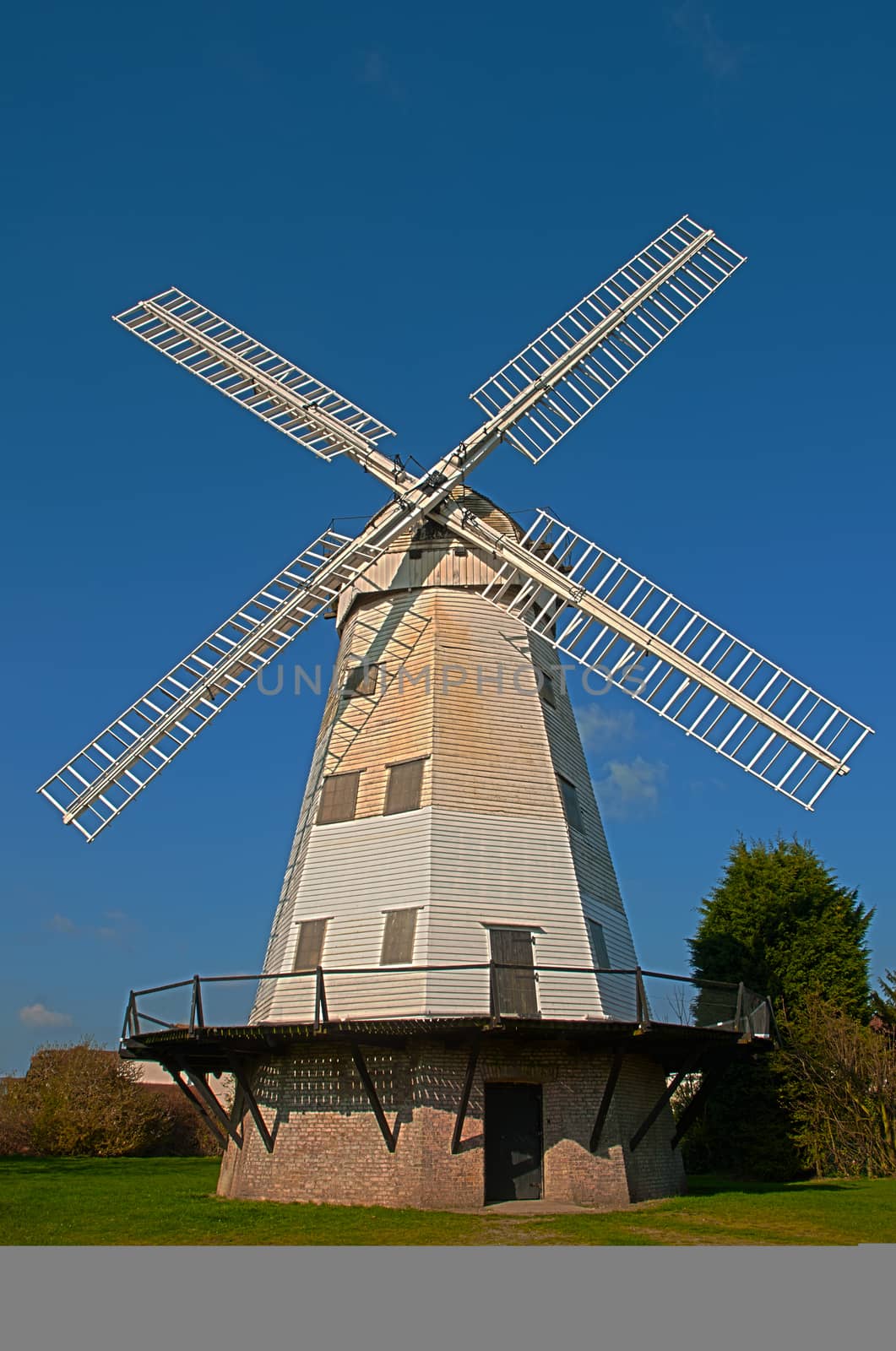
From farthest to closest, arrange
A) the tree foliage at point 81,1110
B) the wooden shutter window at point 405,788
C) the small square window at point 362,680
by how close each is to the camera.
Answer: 1. the tree foliage at point 81,1110
2. the small square window at point 362,680
3. the wooden shutter window at point 405,788

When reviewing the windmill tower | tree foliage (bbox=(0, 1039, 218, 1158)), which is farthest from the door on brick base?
tree foliage (bbox=(0, 1039, 218, 1158))

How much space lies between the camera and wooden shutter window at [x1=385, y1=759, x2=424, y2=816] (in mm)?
15109

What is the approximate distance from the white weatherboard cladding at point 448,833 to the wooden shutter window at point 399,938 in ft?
0.34

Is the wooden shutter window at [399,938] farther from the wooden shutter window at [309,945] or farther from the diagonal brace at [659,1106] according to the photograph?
the diagonal brace at [659,1106]

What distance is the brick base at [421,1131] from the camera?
13156 mm

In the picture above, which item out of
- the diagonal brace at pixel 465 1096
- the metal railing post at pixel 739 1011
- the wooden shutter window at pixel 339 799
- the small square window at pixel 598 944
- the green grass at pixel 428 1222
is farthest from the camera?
the wooden shutter window at pixel 339 799

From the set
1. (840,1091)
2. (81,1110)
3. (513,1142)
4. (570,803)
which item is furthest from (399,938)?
(81,1110)

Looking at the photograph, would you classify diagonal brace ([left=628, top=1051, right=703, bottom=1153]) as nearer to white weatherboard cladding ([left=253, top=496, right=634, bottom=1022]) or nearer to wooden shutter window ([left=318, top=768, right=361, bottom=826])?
white weatherboard cladding ([left=253, top=496, right=634, bottom=1022])

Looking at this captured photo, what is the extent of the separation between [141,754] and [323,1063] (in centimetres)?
516

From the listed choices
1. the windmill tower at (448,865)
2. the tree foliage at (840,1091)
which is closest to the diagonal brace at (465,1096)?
the windmill tower at (448,865)

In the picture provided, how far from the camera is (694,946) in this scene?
23422 millimetres

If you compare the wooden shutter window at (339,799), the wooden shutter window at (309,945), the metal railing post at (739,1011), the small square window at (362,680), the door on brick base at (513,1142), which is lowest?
the door on brick base at (513,1142)

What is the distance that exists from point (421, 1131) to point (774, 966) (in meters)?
11.0

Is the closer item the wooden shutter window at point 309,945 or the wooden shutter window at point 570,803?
the wooden shutter window at point 309,945
